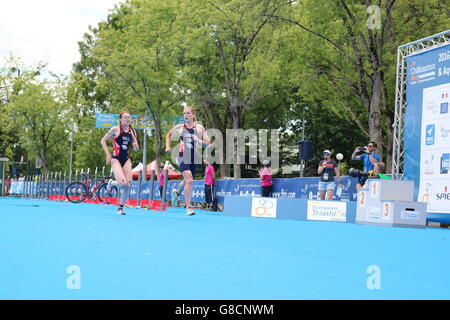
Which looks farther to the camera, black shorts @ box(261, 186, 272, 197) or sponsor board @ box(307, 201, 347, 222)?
black shorts @ box(261, 186, 272, 197)

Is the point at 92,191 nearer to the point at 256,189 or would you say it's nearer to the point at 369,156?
the point at 256,189

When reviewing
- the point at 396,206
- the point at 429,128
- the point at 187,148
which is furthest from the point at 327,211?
the point at 187,148

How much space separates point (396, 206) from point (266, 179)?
8665mm

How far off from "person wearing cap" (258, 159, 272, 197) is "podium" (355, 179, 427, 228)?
7.71m

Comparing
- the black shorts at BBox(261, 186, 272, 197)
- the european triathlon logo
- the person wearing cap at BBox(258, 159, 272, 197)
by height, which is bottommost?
the black shorts at BBox(261, 186, 272, 197)

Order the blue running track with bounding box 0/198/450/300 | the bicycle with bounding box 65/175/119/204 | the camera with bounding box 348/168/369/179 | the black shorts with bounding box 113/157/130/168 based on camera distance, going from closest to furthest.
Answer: the blue running track with bounding box 0/198/450/300 < the black shorts with bounding box 113/157/130/168 < the camera with bounding box 348/168/369/179 < the bicycle with bounding box 65/175/119/204

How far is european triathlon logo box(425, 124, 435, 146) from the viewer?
671 inches

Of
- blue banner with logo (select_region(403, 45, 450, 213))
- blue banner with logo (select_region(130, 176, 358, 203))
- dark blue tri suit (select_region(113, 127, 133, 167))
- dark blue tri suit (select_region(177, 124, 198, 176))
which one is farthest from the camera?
blue banner with logo (select_region(130, 176, 358, 203))

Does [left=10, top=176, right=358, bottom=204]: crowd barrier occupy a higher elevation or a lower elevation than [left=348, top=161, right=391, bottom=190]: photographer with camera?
lower

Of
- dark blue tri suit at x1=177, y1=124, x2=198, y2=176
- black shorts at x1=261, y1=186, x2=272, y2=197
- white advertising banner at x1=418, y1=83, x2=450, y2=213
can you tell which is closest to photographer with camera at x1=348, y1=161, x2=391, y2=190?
white advertising banner at x1=418, y1=83, x2=450, y2=213

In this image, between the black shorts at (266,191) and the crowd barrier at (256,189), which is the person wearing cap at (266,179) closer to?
the black shorts at (266,191)

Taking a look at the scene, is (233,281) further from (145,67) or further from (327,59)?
(145,67)

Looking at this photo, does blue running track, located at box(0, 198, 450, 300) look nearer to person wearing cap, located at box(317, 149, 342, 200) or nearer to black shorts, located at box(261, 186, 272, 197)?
person wearing cap, located at box(317, 149, 342, 200)

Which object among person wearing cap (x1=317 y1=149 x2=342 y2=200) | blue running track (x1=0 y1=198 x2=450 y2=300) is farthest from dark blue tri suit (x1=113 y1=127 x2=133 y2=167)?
blue running track (x1=0 y1=198 x2=450 y2=300)
